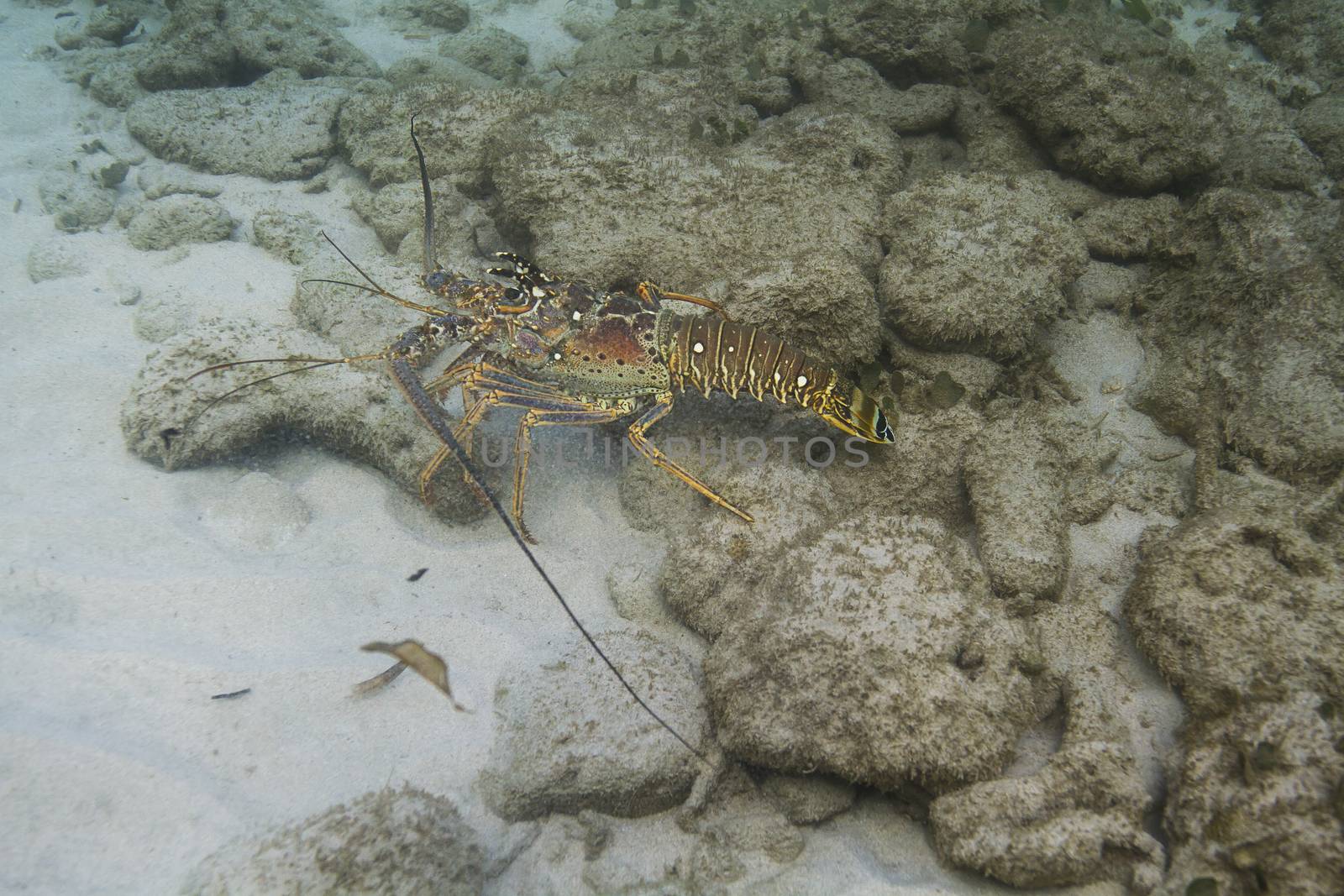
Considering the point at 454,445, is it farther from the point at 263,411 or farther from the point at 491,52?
the point at 491,52

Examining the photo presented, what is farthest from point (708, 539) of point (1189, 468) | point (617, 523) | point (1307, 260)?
point (1307, 260)

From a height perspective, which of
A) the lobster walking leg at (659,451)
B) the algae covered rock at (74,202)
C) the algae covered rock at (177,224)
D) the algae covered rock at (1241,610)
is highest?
the algae covered rock at (1241,610)

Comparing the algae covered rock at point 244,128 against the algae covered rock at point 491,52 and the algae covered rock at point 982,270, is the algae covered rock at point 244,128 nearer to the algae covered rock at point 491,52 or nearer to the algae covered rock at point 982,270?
the algae covered rock at point 491,52

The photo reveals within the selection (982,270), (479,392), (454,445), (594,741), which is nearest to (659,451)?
(479,392)

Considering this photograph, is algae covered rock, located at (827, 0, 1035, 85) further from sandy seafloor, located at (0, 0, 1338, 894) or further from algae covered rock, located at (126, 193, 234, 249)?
algae covered rock, located at (126, 193, 234, 249)

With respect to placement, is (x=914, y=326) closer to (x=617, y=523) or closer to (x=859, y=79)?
(x=617, y=523)

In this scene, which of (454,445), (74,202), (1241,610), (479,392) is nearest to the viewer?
(1241,610)

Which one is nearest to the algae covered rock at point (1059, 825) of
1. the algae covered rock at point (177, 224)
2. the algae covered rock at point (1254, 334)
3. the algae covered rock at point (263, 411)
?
the algae covered rock at point (1254, 334)
